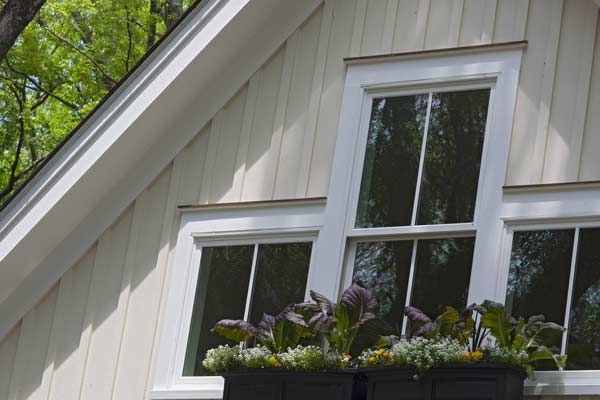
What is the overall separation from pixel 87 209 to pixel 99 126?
2.13 feet

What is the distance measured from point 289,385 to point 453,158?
1.69 m

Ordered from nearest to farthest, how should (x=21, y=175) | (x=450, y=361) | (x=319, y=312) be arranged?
(x=450, y=361), (x=319, y=312), (x=21, y=175)

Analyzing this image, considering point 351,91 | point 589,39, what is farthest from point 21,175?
point 589,39

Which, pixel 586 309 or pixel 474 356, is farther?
pixel 586 309

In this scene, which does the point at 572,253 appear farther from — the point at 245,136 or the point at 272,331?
the point at 245,136

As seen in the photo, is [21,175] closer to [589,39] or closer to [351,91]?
[351,91]

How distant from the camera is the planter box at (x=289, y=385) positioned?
632 centimetres

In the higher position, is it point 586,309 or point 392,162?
point 392,162

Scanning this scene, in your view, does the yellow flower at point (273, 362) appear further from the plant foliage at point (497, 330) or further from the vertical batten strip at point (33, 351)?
the vertical batten strip at point (33, 351)

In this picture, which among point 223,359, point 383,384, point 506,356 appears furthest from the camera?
point 223,359

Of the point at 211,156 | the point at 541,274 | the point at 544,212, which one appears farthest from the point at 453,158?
the point at 211,156

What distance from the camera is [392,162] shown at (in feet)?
23.6

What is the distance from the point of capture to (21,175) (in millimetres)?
18641

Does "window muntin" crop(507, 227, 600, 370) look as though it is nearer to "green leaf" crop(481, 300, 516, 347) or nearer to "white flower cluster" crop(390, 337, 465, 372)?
"green leaf" crop(481, 300, 516, 347)
